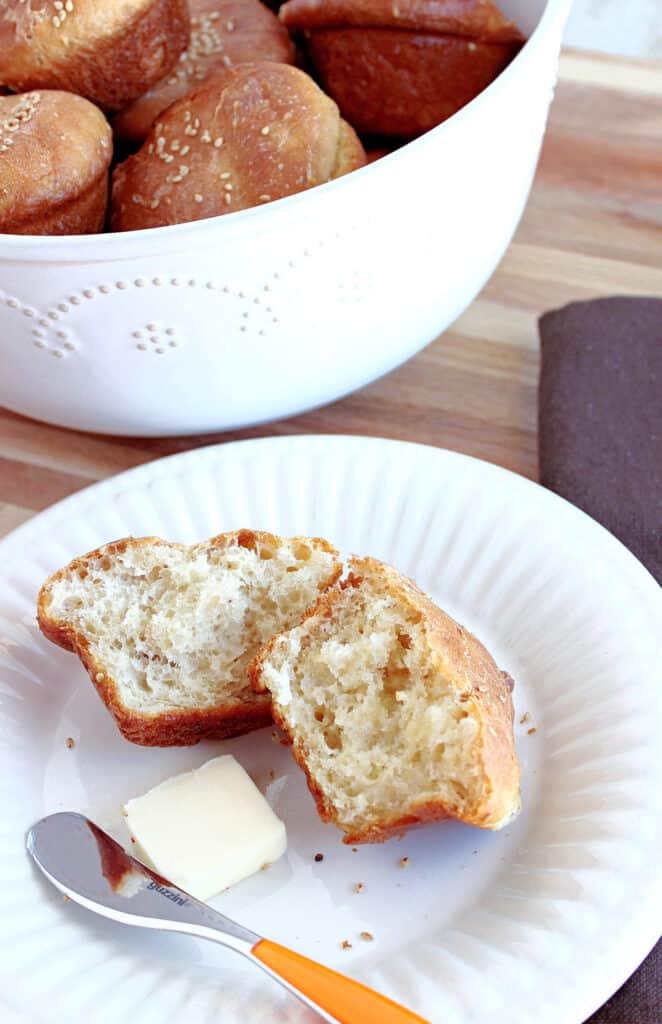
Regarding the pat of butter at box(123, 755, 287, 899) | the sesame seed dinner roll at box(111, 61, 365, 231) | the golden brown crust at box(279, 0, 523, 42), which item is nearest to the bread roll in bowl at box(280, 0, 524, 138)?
the golden brown crust at box(279, 0, 523, 42)

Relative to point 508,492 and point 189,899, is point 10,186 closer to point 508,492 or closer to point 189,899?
point 508,492

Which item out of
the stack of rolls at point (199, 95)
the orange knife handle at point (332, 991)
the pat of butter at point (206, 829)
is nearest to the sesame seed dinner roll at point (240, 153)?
the stack of rolls at point (199, 95)

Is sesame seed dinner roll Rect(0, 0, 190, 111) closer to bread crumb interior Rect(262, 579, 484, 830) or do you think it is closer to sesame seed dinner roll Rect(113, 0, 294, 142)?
sesame seed dinner roll Rect(113, 0, 294, 142)

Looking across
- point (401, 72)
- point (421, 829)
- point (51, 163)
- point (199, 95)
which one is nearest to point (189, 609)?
point (421, 829)

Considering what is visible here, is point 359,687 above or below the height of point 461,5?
below

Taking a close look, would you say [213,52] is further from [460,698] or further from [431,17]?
[460,698]

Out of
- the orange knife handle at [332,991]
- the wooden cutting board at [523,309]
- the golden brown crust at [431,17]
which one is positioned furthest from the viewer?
the wooden cutting board at [523,309]

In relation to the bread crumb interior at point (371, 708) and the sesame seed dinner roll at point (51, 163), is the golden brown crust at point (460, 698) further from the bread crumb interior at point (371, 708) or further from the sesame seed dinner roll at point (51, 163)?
the sesame seed dinner roll at point (51, 163)

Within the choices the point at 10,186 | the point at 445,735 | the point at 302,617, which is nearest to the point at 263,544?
the point at 302,617
